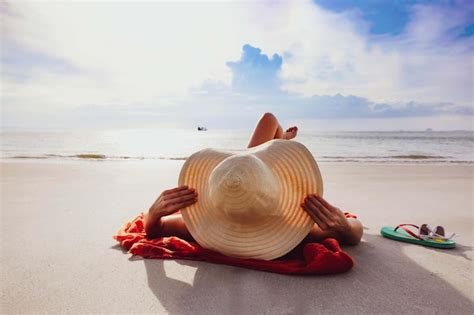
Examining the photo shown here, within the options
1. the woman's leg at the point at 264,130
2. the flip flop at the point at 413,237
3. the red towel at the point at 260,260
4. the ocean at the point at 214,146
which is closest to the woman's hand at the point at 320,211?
the red towel at the point at 260,260

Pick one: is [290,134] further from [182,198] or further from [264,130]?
[182,198]

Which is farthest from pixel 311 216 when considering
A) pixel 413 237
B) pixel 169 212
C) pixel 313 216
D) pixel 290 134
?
pixel 290 134

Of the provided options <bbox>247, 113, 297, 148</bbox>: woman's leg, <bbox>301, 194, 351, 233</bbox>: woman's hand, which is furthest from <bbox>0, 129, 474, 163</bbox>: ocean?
<bbox>301, 194, 351, 233</bbox>: woman's hand

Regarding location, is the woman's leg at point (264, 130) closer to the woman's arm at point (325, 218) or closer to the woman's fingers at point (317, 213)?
the woman's arm at point (325, 218)

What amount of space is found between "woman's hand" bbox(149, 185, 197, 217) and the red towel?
0.28 metres

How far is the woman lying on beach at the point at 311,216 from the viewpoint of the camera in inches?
72.6

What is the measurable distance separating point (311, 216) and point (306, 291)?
39 cm

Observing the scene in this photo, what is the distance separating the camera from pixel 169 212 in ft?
6.61

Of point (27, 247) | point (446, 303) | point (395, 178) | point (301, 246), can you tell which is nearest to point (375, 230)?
point (301, 246)

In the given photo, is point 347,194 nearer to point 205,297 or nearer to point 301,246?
point 301,246

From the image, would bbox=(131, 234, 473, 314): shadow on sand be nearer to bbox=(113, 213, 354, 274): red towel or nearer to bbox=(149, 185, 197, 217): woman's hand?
bbox=(113, 213, 354, 274): red towel

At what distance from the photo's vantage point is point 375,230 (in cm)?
288

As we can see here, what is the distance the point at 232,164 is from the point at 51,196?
11.0 feet

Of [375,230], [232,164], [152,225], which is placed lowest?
[375,230]
